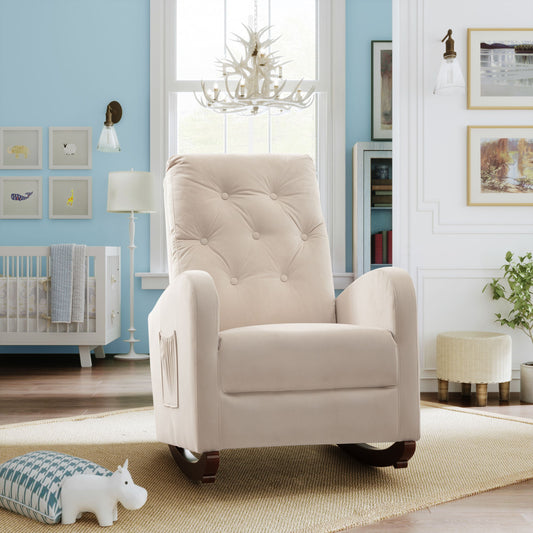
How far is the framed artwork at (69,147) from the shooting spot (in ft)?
15.3

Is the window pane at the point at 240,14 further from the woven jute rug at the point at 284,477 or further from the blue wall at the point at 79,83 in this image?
the woven jute rug at the point at 284,477

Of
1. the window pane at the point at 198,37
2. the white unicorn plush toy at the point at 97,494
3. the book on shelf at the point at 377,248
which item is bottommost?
the white unicorn plush toy at the point at 97,494

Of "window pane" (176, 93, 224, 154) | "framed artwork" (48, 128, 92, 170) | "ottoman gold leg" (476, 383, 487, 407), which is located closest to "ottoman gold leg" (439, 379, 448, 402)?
"ottoman gold leg" (476, 383, 487, 407)

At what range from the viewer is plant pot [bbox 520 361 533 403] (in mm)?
2926

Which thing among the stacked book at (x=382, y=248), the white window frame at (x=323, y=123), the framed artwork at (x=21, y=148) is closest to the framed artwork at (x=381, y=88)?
the white window frame at (x=323, y=123)

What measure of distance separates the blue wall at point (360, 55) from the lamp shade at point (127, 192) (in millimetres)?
1458

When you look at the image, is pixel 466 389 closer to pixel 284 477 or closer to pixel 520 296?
pixel 520 296

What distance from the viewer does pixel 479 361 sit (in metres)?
2.86

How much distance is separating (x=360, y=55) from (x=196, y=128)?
1297 millimetres

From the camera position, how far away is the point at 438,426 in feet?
7.94

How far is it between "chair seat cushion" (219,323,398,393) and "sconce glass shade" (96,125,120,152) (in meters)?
3.15

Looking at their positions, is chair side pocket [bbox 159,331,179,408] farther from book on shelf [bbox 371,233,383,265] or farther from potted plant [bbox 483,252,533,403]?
book on shelf [bbox 371,233,383,265]

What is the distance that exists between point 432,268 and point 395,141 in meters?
0.64

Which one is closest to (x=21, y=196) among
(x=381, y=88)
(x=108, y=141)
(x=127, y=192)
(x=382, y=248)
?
(x=108, y=141)
